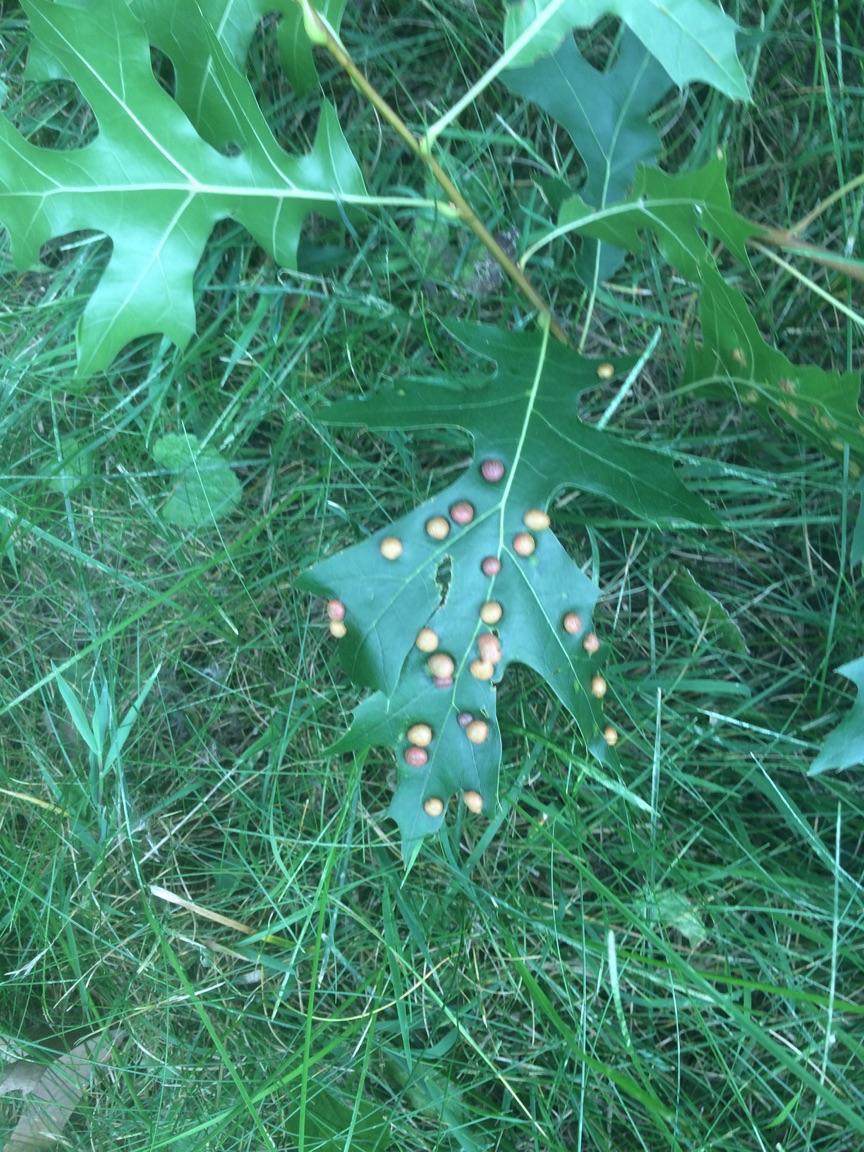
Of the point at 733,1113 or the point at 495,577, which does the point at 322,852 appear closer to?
the point at 495,577

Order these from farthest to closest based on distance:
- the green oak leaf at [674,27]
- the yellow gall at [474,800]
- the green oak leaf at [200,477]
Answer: the green oak leaf at [200,477] → the yellow gall at [474,800] → the green oak leaf at [674,27]

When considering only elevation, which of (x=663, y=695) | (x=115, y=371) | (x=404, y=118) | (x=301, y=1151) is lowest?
(x=301, y=1151)

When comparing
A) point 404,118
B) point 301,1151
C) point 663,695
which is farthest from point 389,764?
point 404,118

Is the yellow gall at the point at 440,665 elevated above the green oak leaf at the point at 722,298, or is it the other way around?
the green oak leaf at the point at 722,298

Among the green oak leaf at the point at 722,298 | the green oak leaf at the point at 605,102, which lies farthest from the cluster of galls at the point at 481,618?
the green oak leaf at the point at 605,102

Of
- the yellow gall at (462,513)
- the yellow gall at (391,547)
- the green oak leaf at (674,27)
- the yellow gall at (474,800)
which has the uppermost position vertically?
the green oak leaf at (674,27)

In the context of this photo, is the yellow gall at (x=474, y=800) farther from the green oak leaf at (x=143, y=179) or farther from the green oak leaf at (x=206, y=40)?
the green oak leaf at (x=206, y=40)

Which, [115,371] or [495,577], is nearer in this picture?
[495,577]
